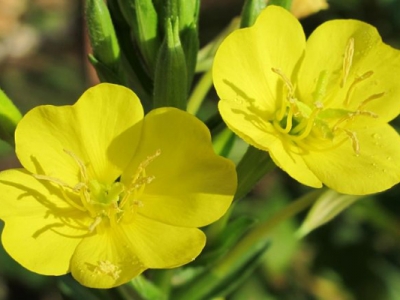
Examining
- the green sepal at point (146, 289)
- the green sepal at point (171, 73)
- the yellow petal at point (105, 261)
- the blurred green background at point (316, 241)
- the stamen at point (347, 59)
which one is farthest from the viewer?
the blurred green background at point (316, 241)

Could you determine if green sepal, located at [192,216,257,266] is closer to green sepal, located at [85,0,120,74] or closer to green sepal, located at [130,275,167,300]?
green sepal, located at [130,275,167,300]

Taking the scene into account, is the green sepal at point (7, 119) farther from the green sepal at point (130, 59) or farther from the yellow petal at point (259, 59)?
the yellow petal at point (259, 59)

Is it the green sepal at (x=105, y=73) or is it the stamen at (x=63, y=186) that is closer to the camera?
the stamen at (x=63, y=186)

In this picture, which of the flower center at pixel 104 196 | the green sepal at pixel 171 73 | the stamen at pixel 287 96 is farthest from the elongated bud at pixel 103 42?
the stamen at pixel 287 96

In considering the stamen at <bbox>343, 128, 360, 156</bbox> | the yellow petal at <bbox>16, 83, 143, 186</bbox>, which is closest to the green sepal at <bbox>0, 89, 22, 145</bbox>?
the yellow petal at <bbox>16, 83, 143, 186</bbox>

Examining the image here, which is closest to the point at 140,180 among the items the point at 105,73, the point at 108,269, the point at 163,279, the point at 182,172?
the point at 182,172

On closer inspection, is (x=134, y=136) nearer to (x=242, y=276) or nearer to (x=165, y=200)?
(x=165, y=200)

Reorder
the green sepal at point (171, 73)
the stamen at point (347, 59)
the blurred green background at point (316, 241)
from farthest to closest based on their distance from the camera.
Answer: the blurred green background at point (316, 241) < the stamen at point (347, 59) < the green sepal at point (171, 73)

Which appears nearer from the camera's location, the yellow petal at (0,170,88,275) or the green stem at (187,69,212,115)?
the yellow petal at (0,170,88,275)
